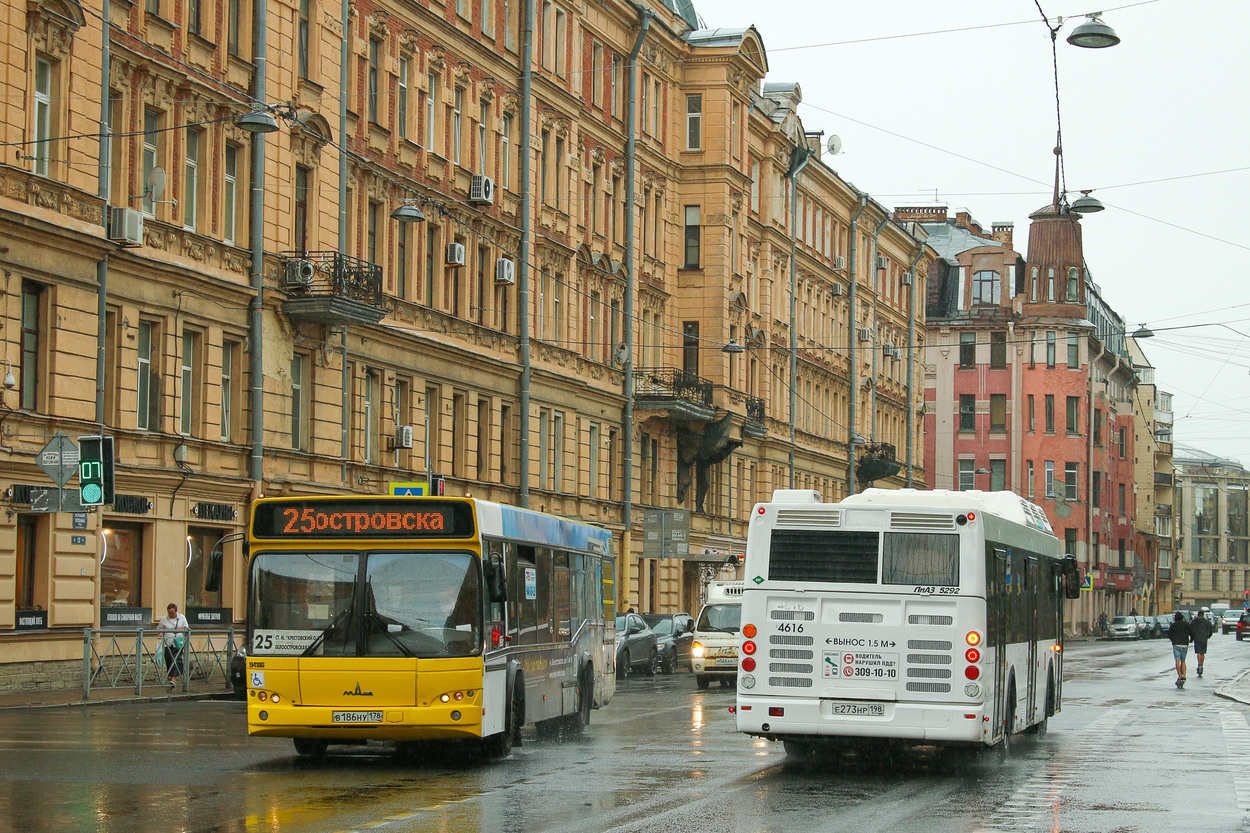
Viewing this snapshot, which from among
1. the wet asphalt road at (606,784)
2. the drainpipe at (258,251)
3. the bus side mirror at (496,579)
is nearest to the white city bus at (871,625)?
the wet asphalt road at (606,784)

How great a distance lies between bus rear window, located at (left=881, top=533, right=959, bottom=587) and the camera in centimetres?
1752

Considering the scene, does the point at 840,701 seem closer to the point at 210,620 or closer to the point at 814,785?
the point at 814,785

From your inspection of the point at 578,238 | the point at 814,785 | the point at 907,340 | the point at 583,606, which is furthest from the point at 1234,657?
the point at 814,785

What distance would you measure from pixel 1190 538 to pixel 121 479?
536 feet

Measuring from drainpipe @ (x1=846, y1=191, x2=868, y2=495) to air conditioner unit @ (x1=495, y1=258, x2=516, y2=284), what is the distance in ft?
113

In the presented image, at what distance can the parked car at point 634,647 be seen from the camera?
133 ft

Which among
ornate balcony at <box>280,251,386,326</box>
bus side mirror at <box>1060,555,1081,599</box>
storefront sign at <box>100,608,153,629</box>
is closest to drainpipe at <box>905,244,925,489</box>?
ornate balcony at <box>280,251,386,326</box>

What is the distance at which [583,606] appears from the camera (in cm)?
2314

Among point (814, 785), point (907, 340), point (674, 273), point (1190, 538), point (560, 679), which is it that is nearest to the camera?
point (814, 785)

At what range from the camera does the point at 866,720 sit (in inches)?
681

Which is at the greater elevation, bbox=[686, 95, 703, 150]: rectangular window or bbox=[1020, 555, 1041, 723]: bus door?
bbox=[686, 95, 703, 150]: rectangular window

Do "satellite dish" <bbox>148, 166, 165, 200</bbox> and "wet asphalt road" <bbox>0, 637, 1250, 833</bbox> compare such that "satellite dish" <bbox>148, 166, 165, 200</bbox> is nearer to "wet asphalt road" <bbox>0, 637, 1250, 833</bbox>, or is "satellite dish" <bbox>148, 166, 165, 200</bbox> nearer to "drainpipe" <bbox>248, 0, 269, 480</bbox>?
"drainpipe" <bbox>248, 0, 269, 480</bbox>

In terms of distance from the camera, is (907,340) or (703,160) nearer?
(703,160)

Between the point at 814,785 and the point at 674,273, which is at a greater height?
the point at 674,273
